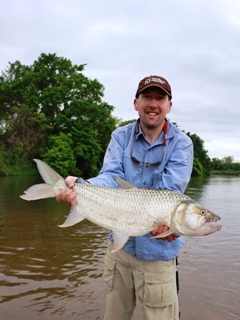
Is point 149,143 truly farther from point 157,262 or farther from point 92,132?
point 92,132

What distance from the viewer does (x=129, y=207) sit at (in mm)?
3492

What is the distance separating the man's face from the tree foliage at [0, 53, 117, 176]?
39.2 m

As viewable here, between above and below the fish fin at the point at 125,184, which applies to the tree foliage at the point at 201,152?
above

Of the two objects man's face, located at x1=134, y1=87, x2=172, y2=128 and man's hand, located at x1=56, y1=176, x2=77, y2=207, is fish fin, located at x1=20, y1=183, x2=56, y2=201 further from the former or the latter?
man's face, located at x1=134, y1=87, x2=172, y2=128

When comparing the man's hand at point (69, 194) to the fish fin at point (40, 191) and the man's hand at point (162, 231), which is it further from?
the man's hand at point (162, 231)

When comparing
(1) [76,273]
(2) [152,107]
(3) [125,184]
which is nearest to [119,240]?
(3) [125,184]

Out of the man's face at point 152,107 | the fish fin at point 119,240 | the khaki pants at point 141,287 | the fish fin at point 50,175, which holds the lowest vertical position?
the khaki pants at point 141,287

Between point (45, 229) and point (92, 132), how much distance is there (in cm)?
3446

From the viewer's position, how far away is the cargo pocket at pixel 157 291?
366cm

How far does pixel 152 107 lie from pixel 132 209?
43.0 inches

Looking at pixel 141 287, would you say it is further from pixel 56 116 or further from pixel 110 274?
pixel 56 116

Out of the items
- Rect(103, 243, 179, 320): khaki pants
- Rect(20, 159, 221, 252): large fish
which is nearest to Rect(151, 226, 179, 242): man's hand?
Rect(20, 159, 221, 252): large fish

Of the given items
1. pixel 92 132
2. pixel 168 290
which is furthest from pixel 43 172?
pixel 92 132

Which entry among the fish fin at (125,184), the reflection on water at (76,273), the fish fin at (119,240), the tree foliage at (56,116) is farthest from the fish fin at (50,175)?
the tree foliage at (56,116)
